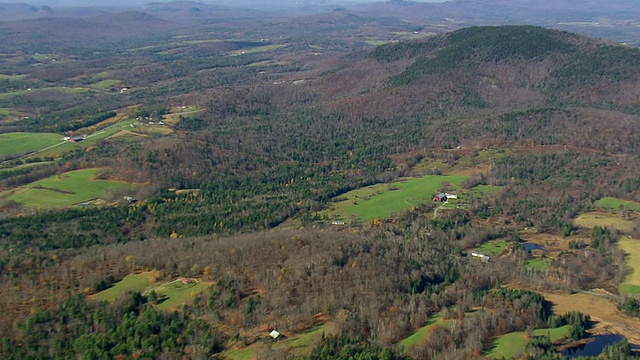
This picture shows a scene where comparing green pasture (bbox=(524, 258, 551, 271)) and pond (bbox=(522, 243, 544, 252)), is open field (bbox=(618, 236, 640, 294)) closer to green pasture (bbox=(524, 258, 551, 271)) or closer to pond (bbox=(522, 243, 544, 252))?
green pasture (bbox=(524, 258, 551, 271))

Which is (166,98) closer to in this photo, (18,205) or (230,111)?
(230,111)

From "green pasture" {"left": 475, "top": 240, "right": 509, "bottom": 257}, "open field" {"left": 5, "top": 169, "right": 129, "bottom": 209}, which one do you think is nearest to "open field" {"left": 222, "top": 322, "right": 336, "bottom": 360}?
"green pasture" {"left": 475, "top": 240, "right": 509, "bottom": 257}

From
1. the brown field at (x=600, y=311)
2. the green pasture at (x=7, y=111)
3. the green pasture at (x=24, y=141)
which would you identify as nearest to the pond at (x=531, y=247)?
the brown field at (x=600, y=311)

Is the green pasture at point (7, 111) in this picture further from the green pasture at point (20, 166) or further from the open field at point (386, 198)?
the open field at point (386, 198)

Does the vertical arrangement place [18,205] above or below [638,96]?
below

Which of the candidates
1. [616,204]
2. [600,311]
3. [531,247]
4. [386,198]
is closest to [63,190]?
[386,198]

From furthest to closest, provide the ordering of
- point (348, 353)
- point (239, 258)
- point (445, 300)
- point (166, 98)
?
point (166, 98)
point (239, 258)
point (445, 300)
point (348, 353)

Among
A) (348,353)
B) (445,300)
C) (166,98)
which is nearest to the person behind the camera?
(348,353)

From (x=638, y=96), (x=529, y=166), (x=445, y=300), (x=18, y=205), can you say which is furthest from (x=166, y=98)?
(x=445, y=300)
